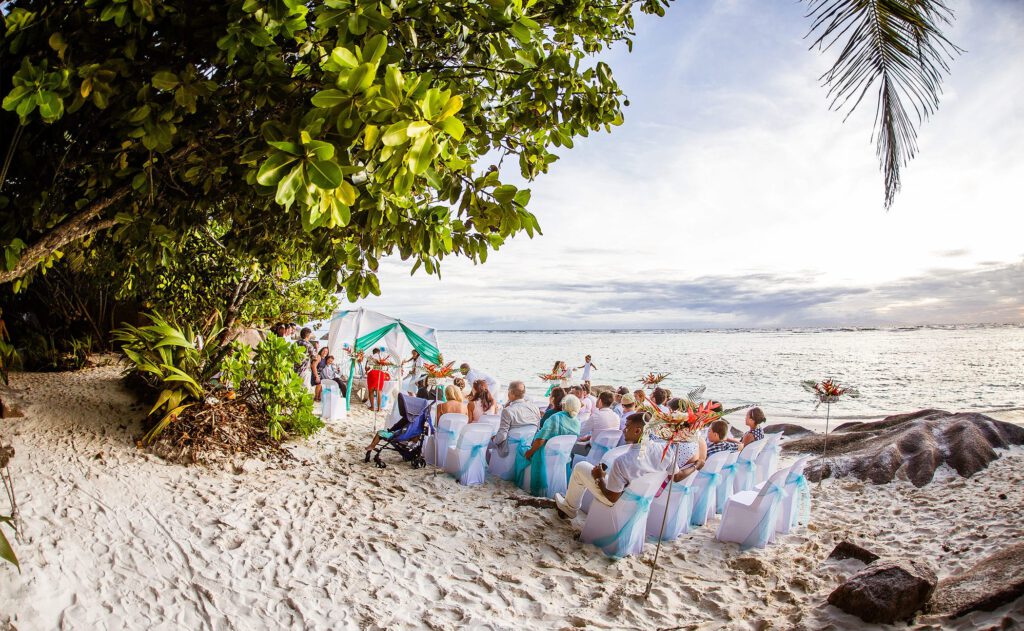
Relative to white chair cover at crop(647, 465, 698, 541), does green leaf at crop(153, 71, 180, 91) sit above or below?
above

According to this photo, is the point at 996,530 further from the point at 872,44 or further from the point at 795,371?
the point at 795,371

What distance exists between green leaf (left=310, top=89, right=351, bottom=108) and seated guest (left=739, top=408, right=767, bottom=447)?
620 centimetres

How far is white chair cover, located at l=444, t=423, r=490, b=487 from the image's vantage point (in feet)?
21.2

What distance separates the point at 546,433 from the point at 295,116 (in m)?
4.86

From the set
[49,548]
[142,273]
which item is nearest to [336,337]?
[142,273]

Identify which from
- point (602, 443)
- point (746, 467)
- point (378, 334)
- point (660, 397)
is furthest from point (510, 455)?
point (378, 334)

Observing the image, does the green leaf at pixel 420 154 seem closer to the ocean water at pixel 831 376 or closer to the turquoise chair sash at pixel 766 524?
the turquoise chair sash at pixel 766 524

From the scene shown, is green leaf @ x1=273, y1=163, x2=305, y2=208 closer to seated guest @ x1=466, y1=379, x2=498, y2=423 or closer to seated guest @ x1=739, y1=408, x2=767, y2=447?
seated guest @ x1=739, y1=408, x2=767, y2=447

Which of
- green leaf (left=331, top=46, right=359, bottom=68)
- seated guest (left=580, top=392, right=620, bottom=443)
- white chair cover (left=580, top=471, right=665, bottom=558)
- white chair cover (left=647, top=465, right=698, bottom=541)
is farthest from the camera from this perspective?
seated guest (left=580, top=392, right=620, bottom=443)

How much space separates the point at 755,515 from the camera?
4.98 metres

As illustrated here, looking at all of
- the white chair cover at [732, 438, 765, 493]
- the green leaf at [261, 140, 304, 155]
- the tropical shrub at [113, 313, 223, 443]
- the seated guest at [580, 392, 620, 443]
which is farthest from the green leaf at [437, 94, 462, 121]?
the white chair cover at [732, 438, 765, 493]

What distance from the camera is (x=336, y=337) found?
14609 mm

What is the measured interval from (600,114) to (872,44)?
1.41m

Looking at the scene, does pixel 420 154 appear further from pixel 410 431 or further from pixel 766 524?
pixel 410 431
